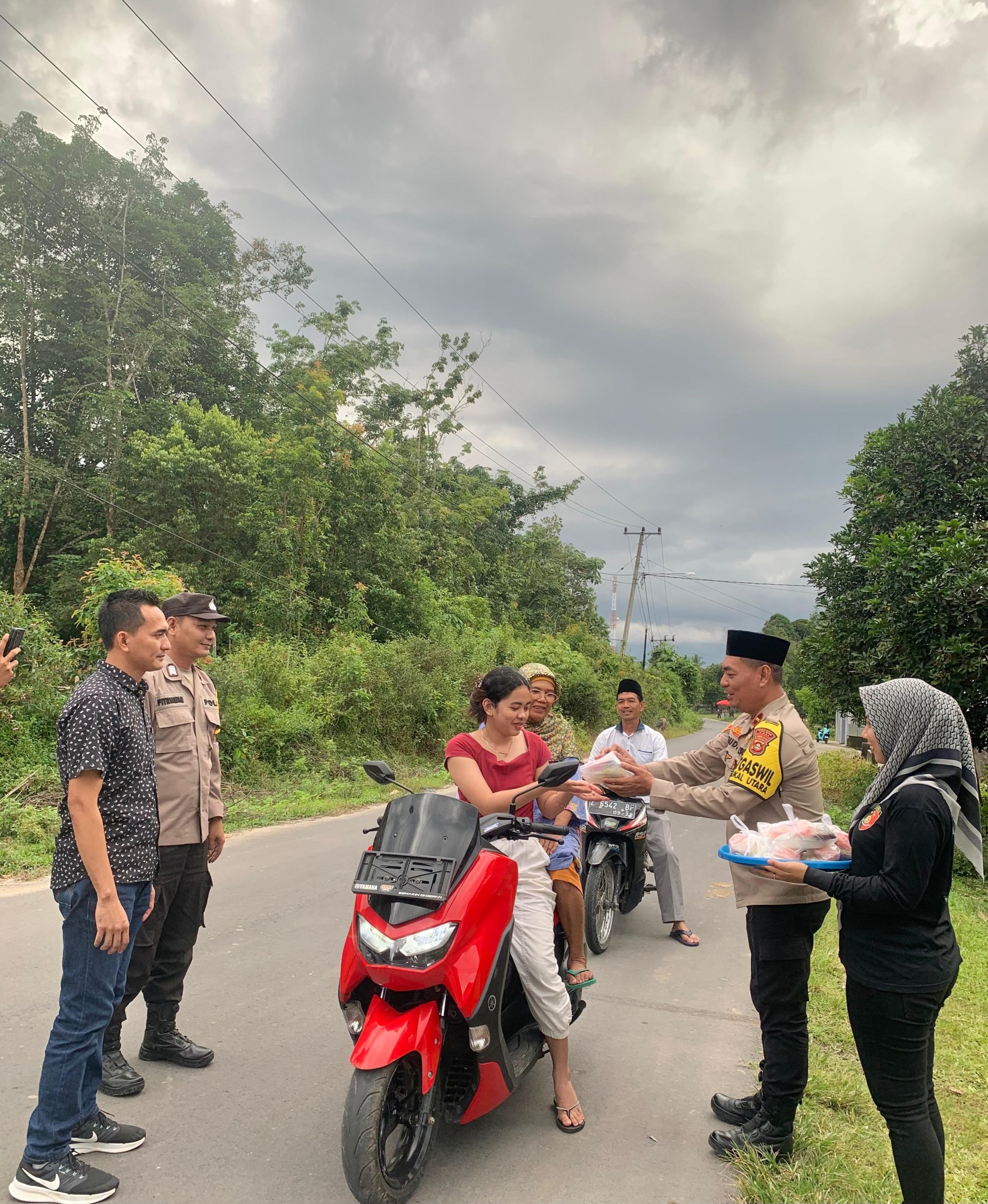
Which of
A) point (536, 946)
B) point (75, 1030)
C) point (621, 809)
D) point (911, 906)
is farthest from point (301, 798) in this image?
point (911, 906)

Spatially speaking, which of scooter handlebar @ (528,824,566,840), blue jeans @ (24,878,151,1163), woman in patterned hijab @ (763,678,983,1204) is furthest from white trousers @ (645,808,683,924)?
blue jeans @ (24,878,151,1163)

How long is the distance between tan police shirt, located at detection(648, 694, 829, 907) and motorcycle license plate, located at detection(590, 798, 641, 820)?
90.1 inches

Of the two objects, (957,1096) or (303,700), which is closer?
(957,1096)

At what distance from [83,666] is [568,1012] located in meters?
9.31

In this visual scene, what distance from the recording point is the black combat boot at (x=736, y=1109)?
328cm

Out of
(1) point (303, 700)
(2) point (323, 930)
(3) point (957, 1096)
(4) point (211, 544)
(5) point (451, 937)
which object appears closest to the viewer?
(5) point (451, 937)

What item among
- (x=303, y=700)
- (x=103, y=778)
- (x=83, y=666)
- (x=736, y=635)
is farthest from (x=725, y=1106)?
(x=303, y=700)

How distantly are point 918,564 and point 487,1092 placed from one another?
344 inches

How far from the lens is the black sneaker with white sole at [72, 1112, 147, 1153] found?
2.84m

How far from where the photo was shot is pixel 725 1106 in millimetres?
3334

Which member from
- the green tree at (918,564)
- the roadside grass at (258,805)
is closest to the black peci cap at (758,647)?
the roadside grass at (258,805)

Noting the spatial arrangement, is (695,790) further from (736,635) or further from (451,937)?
(451,937)

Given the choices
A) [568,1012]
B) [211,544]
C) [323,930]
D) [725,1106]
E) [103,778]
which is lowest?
[323,930]

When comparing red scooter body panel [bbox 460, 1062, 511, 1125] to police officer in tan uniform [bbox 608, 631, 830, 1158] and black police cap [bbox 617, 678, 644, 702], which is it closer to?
police officer in tan uniform [bbox 608, 631, 830, 1158]
